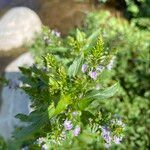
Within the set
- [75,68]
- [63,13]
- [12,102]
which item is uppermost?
[75,68]

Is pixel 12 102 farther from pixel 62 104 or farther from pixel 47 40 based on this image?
pixel 62 104

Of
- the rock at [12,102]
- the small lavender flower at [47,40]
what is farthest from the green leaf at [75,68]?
the rock at [12,102]

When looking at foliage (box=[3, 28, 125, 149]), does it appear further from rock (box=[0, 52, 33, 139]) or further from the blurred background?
rock (box=[0, 52, 33, 139])

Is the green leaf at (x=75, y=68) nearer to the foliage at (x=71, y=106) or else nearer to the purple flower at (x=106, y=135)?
the foliage at (x=71, y=106)

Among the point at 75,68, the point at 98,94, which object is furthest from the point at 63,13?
the point at 98,94

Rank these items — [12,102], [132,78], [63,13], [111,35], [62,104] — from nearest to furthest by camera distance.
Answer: [62,104], [132,78], [111,35], [12,102], [63,13]

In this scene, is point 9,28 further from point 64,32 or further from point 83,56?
point 83,56

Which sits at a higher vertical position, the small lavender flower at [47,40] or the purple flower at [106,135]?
the purple flower at [106,135]
